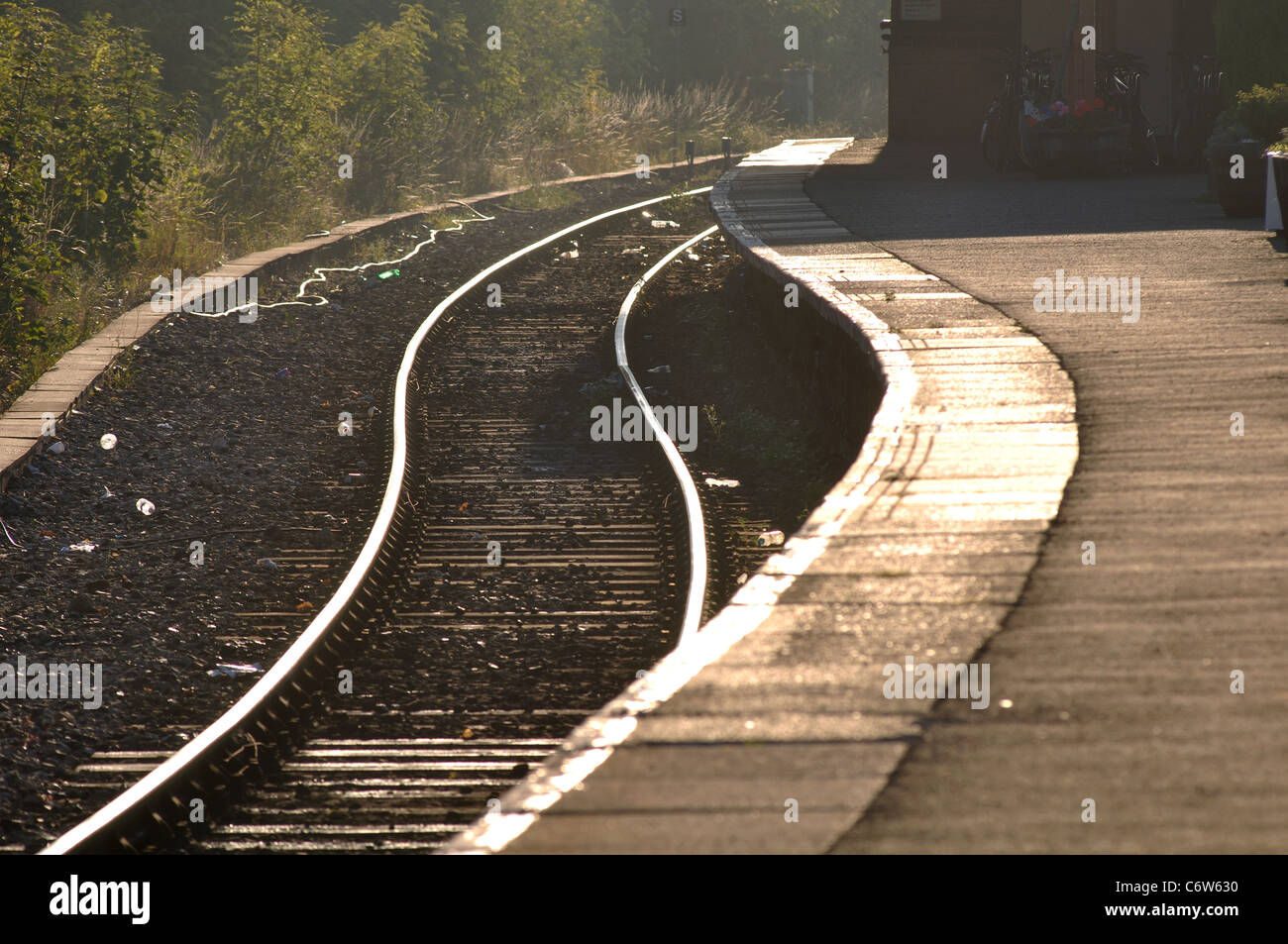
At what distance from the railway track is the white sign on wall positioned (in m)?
14.9

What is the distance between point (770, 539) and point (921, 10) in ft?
60.1

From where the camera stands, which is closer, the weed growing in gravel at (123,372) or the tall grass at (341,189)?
the weed growing in gravel at (123,372)

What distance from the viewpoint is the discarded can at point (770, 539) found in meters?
7.52

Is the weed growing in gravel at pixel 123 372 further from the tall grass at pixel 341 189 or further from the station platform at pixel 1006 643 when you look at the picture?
the station platform at pixel 1006 643

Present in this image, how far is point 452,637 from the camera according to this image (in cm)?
634

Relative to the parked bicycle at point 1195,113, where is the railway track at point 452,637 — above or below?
below

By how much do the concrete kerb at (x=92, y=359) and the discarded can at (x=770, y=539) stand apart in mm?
4192

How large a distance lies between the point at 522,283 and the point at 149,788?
1113cm

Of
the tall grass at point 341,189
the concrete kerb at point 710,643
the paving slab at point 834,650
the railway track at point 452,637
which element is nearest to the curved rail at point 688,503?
the railway track at point 452,637

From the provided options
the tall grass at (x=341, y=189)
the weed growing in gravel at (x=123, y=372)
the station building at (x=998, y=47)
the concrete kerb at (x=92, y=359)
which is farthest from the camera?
the station building at (x=998, y=47)

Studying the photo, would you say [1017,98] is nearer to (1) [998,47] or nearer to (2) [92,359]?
(1) [998,47]

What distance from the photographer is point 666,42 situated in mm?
48156

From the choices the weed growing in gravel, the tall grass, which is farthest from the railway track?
the tall grass

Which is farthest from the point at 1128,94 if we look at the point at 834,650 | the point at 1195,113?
the point at 834,650
